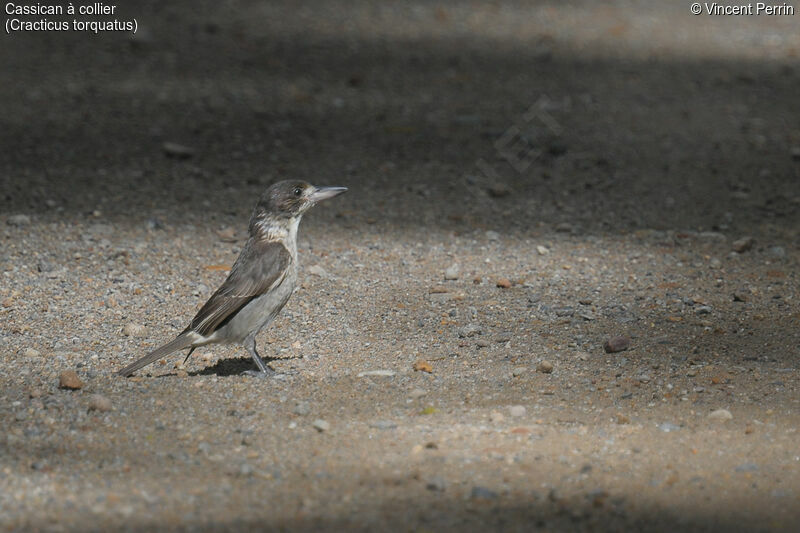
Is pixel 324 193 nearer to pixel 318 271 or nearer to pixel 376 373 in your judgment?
pixel 318 271

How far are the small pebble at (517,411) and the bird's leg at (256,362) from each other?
130 centimetres

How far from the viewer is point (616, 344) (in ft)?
18.2

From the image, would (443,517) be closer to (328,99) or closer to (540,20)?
(328,99)

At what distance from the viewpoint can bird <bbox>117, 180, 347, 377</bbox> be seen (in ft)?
17.4

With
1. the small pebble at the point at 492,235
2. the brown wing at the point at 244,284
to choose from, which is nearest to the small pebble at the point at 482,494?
the brown wing at the point at 244,284

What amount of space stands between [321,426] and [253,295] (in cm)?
108

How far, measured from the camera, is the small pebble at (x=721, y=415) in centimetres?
467

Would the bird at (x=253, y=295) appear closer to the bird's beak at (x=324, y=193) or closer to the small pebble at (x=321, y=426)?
the bird's beak at (x=324, y=193)

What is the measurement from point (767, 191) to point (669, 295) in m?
2.39

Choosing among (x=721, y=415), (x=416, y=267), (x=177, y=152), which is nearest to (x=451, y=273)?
(x=416, y=267)

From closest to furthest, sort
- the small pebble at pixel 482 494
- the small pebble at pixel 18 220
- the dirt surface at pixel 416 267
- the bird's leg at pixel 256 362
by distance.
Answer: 1. the small pebble at pixel 482 494
2. the dirt surface at pixel 416 267
3. the bird's leg at pixel 256 362
4. the small pebble at pixel 18 220

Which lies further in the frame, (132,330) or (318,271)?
(318,271)

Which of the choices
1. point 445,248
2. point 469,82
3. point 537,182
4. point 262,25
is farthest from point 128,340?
point 262,25

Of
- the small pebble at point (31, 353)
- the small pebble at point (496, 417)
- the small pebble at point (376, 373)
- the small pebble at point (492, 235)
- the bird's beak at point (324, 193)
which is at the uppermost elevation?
the bird's beak at point (324, 193)
